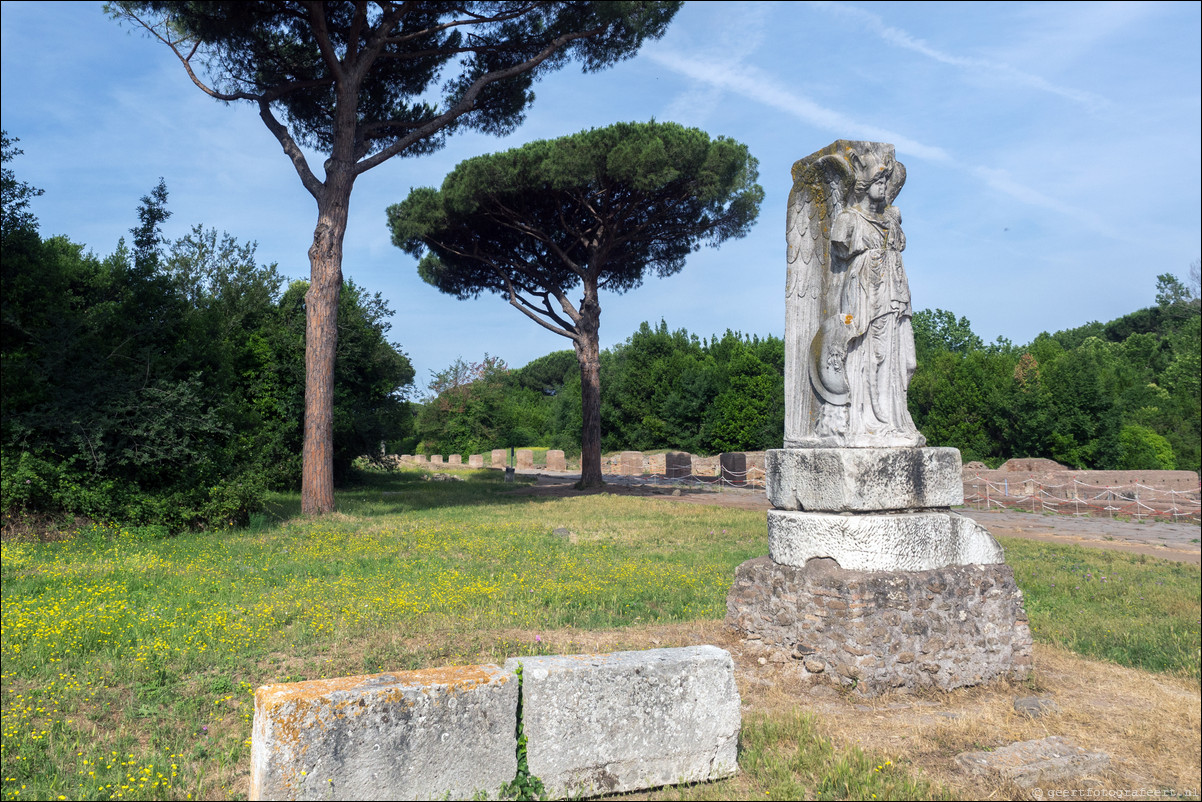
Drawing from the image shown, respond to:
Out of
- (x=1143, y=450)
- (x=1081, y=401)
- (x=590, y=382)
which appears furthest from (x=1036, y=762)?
(x=1081, y=401)

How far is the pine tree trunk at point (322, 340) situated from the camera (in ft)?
41.5

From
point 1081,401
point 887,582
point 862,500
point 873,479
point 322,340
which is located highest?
point 322,340

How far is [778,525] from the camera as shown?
16.1 ft

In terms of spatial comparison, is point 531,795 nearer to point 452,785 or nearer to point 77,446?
point 452,785

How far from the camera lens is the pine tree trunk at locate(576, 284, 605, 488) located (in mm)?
20031

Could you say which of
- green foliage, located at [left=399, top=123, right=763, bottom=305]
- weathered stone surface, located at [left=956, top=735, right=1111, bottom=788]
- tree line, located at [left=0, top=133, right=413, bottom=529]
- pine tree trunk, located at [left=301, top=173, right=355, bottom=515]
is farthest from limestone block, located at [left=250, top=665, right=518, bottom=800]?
green foliage, located at [left=399, top=123, right=763, bottom=305]

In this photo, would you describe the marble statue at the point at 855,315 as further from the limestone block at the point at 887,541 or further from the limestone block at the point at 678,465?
the limestone block at the point at 678,465

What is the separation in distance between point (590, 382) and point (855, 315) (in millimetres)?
15185

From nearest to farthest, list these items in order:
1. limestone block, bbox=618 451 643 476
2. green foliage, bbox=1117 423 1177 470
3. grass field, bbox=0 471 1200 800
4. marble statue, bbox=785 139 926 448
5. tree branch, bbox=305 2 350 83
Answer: grass field, bbox=0 471 1200 800
marble statue, bbox=785 139 926 448
tree branch, bbox=305 2 350 83
green foliage, bbox=1117 423 1177 470
limestone block, bbox=618 451 643 476

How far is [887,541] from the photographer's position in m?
4.46

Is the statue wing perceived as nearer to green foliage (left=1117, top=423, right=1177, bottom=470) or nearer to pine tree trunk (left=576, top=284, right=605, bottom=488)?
pine tree trunk (left=576, top=284, right=605, bottom=488)

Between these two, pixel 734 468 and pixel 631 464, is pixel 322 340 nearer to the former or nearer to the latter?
pixel 734 468

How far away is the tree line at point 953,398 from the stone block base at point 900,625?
38.5 ft

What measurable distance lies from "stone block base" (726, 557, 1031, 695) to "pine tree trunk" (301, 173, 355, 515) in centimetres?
972
